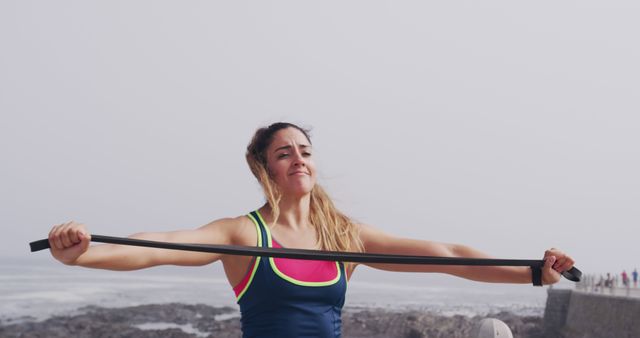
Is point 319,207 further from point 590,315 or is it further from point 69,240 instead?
point 590,315

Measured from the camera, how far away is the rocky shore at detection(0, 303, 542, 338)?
36.2m

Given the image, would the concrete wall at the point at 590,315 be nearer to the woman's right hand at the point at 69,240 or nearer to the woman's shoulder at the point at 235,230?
the woman's shoulder at the point at 235,230

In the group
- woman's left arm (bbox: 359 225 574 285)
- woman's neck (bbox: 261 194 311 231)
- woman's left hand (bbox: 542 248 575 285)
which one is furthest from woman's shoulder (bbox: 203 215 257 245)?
woman's left hand (bbox: 542 248 575 285)

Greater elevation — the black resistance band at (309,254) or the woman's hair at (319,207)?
the woman's hair at (319,207)

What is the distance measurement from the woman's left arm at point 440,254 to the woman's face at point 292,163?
478 millimetres

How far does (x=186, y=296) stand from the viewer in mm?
58000

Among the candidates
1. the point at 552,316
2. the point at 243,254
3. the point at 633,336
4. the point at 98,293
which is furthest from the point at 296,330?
the point at 98,293

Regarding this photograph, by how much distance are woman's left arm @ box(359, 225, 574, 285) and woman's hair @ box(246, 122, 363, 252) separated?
0.33ft

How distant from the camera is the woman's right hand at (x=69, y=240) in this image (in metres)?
3.29

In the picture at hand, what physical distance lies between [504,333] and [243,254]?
54.9 inches

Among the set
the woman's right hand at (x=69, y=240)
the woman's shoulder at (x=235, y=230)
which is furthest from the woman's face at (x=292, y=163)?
the woman's right hand at (x=69, y=240)

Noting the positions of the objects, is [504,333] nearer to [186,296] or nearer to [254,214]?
[254,214]

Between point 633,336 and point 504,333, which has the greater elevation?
point 504,333

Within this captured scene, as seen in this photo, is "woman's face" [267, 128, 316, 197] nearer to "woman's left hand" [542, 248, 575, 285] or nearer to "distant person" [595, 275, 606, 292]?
"woman's left hand" [542, 248, 575, 285]
